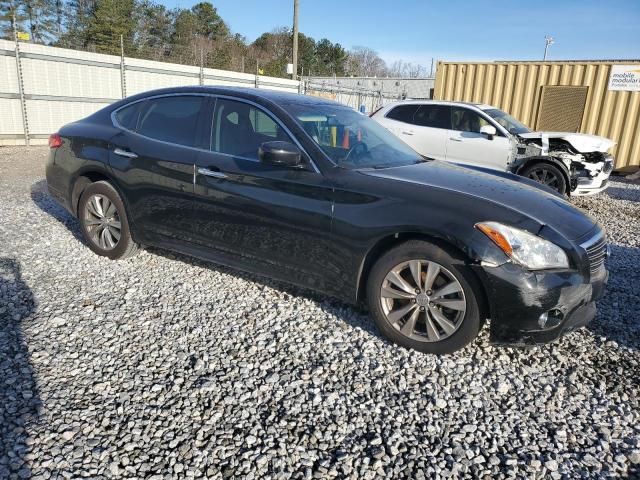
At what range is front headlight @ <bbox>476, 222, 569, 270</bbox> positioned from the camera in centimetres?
282

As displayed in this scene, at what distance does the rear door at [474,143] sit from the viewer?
28.3 feet

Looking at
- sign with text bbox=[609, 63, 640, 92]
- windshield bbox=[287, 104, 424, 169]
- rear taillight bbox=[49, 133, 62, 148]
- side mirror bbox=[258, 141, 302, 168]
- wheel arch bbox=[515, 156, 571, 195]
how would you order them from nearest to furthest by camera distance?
side mirror bbox=[258, 141, 302, 168] → windshield bbox=[287, 104, 424, 169] → rear taillight bbox=[49, 133, 62, 148] → wheel arch bbox=[515, 156, 571, 195] → sign with text bbox=[609, 63, 640, 92]

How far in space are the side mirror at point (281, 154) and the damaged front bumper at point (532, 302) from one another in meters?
1.50

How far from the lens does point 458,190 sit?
3186mm

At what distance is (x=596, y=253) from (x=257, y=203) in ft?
7.82

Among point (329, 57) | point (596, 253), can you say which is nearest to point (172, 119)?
point (596, 253)

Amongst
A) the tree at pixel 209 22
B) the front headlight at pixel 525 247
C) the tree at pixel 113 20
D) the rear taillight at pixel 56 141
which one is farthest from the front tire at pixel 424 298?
the tree at pixel 209 22

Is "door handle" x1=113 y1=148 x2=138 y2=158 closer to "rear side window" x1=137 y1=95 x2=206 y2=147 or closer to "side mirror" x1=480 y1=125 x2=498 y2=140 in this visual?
"rear side window" x1=137 y1=95 x2=206 y2=147

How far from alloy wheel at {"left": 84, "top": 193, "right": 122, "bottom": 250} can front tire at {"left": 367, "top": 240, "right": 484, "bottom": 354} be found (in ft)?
8.88

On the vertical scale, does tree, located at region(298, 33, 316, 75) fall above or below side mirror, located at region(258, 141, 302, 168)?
above

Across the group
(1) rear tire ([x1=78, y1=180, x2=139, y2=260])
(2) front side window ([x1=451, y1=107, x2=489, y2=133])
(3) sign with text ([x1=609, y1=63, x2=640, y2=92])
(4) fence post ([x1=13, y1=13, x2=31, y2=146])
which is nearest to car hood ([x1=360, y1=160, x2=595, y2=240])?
(1) rear tire ([x1=78, y1=180, x2=139, y2=260])

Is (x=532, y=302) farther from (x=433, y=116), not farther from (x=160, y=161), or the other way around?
(x=433, y=116)

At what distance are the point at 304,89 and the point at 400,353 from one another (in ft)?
61.4

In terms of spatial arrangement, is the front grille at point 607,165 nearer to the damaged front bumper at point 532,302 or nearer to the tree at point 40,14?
Answer: the damaged front bumper at point 532,302
